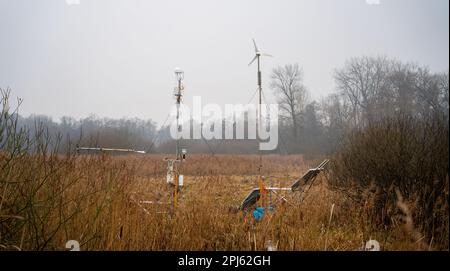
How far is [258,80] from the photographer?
4398mm

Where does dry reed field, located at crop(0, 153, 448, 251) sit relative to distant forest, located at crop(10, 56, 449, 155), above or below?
below

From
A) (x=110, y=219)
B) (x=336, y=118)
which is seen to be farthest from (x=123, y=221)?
(x=336, y=118)

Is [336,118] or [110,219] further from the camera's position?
[336,118]

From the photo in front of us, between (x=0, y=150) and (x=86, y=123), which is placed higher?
(x=86, y=123)

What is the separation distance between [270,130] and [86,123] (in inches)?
166

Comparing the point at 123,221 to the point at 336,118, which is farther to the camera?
the point at 336,118

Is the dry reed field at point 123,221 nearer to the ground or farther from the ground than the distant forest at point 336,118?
nearer to the ground

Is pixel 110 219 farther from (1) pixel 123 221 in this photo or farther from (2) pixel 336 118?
(2) pixel 336 118
